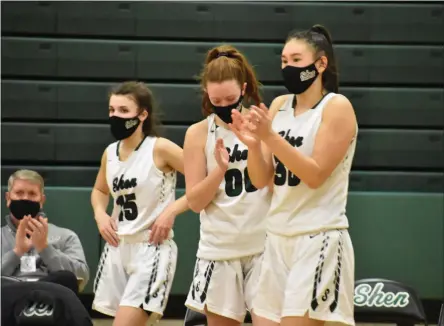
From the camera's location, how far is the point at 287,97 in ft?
11.5

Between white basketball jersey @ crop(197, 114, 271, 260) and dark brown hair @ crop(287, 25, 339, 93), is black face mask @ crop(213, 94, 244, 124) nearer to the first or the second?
white basketball jersey @ crop(197, 114, 271, 260)

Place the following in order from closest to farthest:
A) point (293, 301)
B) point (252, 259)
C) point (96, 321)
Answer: point (293, 301)
point (252, 259)
point (96, 321)

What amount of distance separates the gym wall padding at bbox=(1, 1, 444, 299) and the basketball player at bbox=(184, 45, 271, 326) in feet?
11.4

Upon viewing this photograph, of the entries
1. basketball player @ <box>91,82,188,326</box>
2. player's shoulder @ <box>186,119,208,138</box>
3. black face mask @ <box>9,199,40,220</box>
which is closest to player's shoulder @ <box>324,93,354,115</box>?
player's shoulder @ <box>186,119,208,138</box>

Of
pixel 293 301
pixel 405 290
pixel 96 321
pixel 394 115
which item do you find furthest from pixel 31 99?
pixel 293 301

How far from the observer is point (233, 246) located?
3.82m

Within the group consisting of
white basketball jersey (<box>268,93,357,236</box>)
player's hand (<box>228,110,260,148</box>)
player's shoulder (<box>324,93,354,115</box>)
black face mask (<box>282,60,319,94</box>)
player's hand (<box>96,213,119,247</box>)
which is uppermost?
black face mask (<box>282,60,319,94</box>)

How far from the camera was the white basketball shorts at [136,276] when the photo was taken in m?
4.46

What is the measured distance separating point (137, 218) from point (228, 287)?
3.13ft

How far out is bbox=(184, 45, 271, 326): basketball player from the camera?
3.76m

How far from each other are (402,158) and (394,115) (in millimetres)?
374

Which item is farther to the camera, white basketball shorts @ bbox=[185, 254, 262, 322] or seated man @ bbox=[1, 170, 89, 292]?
seated man @ bbox=[1, 170, 89, 292]

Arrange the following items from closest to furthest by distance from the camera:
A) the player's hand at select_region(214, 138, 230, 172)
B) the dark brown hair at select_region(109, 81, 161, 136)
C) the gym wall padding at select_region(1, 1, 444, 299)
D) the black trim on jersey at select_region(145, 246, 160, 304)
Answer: the player's hand at select_region(214, 138, 230, 172) < the black trim on jersey at select_region(145, 246, 160, 304) < the dark brown hair at select_region(109, 81, 161, 136) < the gym wall padding at select_region(1, 1, 444, 299)

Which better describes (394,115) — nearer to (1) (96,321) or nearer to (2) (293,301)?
(1) (96,321)
